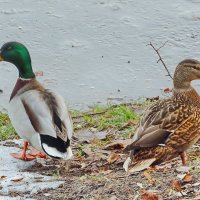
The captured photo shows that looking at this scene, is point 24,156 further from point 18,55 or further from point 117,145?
point 18,55

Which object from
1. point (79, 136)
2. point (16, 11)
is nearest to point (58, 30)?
point (16, 11)

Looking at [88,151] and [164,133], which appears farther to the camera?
[88,151]

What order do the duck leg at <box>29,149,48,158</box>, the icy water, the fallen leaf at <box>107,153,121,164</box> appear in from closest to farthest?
the fallen leaf at <box>107,153,121,164</box>
the duck leg at <box>29,149,48,158</box>
the icy water

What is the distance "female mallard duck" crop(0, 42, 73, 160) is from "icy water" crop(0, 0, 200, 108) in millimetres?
1596

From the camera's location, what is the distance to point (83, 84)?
29.2 ft

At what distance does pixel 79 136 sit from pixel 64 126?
1.26 meters

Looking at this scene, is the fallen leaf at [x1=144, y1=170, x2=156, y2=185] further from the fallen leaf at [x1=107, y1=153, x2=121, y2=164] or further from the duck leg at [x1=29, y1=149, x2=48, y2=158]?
the duck leg at [x1=29, y1=149, x2=48, y2=158]

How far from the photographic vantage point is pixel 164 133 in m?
5.89

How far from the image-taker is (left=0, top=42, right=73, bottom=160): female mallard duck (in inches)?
247

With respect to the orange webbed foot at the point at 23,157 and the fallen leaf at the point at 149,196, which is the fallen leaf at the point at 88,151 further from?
the fallen leaf at the point at 149,196

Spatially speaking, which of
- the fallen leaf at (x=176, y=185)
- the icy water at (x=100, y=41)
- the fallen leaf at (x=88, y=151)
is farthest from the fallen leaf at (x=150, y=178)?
the icy water at (x=100, y=41)

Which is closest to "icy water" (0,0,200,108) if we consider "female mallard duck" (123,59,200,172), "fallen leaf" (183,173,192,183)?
"female mallard duck" (123,59,200,172)

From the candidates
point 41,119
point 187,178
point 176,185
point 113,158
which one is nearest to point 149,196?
point 176,185

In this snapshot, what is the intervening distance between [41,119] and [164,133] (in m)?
1.12
